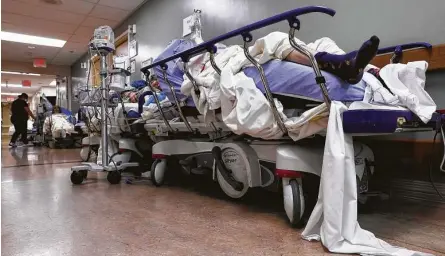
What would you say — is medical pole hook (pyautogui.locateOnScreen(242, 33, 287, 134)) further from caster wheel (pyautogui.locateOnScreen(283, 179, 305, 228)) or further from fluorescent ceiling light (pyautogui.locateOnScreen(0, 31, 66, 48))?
fluorescent ceiling light (pyautogui.locateOnScreen(0, 31, 66, 48))

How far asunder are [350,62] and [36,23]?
6809 mm

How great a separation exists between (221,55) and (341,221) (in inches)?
41.7

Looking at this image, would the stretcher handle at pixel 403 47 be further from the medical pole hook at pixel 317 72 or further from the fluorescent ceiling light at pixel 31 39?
the fluorescent ceiling light at pixel 31 39

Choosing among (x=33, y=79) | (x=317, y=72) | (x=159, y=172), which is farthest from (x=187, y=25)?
(x=33, y=79)

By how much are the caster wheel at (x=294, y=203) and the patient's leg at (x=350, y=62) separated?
1.64 feet

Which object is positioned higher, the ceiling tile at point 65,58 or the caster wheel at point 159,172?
the ceiling tile at point 65,58

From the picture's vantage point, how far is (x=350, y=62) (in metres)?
1.14

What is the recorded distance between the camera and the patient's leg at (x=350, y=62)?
1059 millimetres

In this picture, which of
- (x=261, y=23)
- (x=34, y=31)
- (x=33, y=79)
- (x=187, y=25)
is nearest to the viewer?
(x=261, y=23)

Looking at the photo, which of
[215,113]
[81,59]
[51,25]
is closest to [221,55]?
[215,113]

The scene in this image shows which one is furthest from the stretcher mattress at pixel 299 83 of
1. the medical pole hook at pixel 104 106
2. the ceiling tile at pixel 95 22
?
the ceiling tile at pixel 95 22

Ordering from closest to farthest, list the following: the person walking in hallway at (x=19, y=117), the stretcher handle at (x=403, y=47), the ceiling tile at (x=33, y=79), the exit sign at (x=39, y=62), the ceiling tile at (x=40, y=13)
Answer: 1. the stretcher handle at (x=403, y=47)
2. the ceiling tile at (x=40, y=13)
3. the person walking in hallway at (x=19, y=117)
4. the exit sign at (x=39, y=62)
5. the ceiling tile at (x=33, y=79)

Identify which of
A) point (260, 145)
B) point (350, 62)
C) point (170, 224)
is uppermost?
point (350, 62)

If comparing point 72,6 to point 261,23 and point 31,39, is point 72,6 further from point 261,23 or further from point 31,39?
point 261,23
